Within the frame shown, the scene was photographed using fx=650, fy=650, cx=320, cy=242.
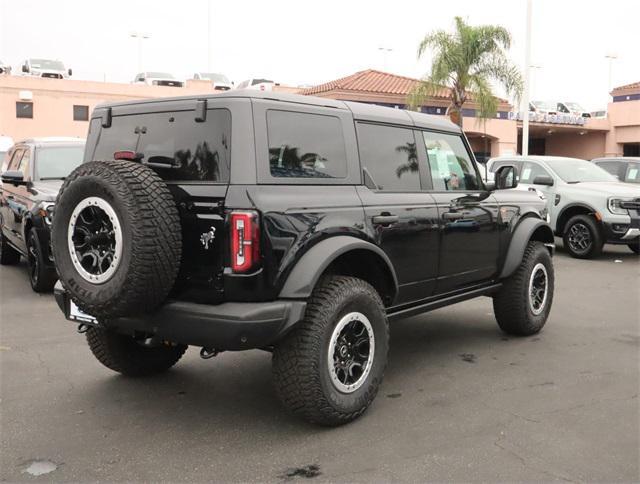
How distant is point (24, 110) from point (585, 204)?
101 feet

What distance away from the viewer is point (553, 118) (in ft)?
110

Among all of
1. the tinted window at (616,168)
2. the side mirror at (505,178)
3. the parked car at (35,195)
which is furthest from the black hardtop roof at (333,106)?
the tinted window at (616,168)

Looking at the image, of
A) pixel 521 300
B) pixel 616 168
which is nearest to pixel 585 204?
pixel 616 168

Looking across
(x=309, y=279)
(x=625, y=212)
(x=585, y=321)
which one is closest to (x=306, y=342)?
(x=309, y=279)

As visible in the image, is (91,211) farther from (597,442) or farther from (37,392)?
(597,442)

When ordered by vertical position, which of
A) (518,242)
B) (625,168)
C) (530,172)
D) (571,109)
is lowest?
(518,242)

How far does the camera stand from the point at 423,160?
16.1 feet

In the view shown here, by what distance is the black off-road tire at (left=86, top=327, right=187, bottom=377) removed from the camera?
452cm

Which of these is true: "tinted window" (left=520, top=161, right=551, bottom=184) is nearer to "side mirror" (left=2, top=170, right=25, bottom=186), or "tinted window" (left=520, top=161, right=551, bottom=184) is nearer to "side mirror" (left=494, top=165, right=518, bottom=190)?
"side mirror" (left=494, top=165, right=518, bottom=190)

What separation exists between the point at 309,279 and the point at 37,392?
2219 millimetres

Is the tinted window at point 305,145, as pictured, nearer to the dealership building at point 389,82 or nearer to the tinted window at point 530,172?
the tinted window at point 530,172

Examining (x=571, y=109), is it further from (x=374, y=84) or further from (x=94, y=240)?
(x=94, y=240)

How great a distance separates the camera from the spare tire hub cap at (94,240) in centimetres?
341

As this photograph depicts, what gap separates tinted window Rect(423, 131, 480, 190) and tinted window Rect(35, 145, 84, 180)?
17.1 ft
